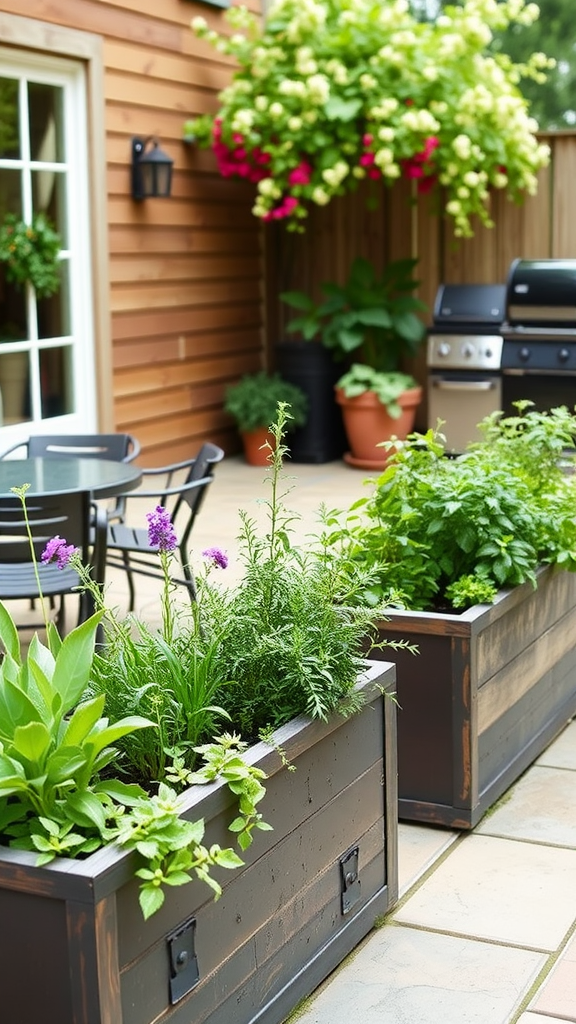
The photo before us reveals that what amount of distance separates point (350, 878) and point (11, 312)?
469 centimetres

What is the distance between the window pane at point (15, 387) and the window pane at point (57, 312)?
0.21 metres

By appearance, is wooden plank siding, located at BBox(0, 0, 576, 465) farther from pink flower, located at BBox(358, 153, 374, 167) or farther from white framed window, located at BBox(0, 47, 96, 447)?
pink flower, located at BBox(358, 153, 374, 167)

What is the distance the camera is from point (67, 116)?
22.6ft

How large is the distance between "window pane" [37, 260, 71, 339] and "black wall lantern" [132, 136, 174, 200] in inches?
26.9

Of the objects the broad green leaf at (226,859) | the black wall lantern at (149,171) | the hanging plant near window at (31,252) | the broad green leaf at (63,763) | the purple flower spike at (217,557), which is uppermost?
the black wall lantern at (149,171)

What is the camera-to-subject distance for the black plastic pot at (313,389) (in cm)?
834

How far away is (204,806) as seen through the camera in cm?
196

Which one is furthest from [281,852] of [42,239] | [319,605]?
[42,239]

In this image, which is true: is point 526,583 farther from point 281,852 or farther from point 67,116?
point 67,116

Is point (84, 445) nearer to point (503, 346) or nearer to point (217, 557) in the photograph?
point (217, 557)

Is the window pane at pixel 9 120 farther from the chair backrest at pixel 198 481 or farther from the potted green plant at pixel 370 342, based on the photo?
the chair backrest at pixel 198 481

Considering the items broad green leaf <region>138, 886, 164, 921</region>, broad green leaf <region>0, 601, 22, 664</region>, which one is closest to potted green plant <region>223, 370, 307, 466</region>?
broad green leaf <region>0, 601, 22, 664</region>

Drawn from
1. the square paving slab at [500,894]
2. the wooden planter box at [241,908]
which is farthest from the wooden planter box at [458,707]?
the wooden planter box at [241,908]

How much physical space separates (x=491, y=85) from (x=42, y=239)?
115 inches
